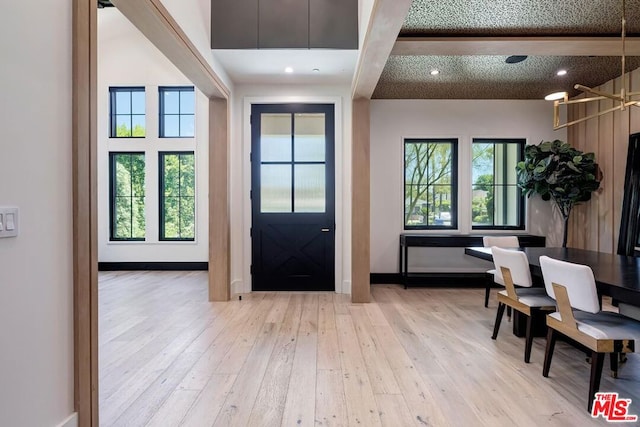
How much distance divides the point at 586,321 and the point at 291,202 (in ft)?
11.4

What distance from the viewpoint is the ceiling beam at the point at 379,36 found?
2.36m

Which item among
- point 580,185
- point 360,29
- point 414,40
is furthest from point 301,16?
point 580,185

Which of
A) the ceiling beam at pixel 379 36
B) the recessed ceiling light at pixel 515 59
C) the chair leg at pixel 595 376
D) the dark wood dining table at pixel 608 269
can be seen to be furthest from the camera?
the recessed ceiling light at pixel 515 59

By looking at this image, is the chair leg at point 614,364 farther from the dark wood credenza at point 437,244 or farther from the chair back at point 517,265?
the dark wood credenza at point 437,244

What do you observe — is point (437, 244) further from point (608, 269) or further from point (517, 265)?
point (608, 269)

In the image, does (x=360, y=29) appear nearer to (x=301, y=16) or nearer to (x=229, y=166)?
(x=301, y=16)

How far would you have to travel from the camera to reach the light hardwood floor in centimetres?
200

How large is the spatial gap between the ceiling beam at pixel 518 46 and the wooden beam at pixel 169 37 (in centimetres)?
197

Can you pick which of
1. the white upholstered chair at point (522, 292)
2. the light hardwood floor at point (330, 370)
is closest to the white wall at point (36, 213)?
the light hardwood floor at point (330, 370)

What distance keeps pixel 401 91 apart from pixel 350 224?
2.11 m

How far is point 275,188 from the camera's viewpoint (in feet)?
16.2

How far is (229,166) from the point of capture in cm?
459

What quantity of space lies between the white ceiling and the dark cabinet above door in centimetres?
7

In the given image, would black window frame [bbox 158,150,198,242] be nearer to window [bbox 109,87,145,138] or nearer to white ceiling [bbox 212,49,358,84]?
window [bbox 109,87,145,138]
